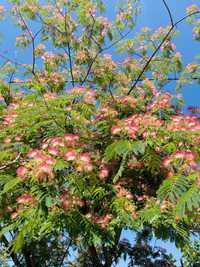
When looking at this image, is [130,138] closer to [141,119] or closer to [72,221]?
[141,119]

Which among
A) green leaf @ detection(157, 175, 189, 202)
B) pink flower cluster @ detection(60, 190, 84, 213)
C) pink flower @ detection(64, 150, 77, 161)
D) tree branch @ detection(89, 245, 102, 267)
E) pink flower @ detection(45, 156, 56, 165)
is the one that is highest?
pink flower @ detection(45, 156, 56, 165)

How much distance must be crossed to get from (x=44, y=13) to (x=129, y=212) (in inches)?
312

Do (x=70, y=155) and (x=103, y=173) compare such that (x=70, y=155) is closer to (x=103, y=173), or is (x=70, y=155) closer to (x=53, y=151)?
(x=53, y=151)

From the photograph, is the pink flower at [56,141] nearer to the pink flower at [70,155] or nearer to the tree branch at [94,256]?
the pink flower at [70,155]

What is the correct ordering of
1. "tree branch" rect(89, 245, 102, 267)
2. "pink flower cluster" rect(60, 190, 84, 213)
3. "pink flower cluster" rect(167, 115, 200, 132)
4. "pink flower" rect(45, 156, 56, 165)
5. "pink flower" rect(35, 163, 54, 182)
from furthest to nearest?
"tree branch" rect(89, 245, 102, 267)
"pink flower cluster" rect(167, 115, 200, 132)
"pink flower cluster" rect(60, 190, 84, 213)
"pink flower" rect(45, 156, 56, 165)
"pink flower" rect(35, 163, 54, 182)

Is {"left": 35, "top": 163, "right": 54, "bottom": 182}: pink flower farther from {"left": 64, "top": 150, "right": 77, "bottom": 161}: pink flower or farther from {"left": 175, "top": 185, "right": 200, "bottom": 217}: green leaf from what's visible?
{"left": 175, "top": 185, "right": 200, "bottom": 217}: green leaf

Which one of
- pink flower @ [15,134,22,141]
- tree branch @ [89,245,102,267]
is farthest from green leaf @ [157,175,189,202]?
tree branch @ [89,245,102,267]

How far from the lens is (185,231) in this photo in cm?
803

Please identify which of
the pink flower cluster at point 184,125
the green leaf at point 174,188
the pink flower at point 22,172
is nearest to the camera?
the green leaf at point 174,188

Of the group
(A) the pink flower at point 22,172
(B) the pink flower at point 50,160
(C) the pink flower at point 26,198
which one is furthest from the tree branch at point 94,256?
(B) the pink flower at point 50,160

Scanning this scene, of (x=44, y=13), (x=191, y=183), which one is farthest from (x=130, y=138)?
(x=44, y=13)

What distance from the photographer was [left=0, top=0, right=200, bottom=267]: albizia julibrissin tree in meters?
6.94

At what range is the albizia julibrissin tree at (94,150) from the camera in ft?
22.8

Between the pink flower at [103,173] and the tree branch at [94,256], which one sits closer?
the pink flower at [103,173]
